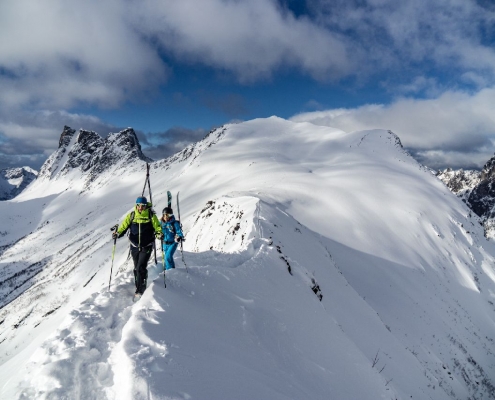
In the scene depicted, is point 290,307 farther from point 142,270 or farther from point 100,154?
point 100,154

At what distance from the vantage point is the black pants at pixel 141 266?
324 inches

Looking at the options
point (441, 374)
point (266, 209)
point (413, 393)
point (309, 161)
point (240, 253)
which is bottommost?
point (441, 374)

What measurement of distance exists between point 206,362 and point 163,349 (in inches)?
31.8

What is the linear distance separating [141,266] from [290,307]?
5.02 m

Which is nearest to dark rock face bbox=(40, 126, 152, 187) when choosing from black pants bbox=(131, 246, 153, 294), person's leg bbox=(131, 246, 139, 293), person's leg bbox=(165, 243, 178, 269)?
person's leg bbox=(165, 243, 178, 269)

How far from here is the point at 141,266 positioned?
28.3 feet

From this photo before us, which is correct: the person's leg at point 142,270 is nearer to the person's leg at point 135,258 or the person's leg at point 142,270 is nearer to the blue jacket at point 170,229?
the person's leg at point 135,258

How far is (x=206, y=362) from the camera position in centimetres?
537

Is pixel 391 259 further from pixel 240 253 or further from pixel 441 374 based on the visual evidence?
pixel 240 253

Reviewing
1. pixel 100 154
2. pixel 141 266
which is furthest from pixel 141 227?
pixel 100 154

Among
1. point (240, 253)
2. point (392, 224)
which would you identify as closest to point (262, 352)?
point (240, 253)

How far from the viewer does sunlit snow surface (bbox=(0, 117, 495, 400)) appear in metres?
5.22

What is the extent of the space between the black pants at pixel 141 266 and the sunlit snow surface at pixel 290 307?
0.35 m

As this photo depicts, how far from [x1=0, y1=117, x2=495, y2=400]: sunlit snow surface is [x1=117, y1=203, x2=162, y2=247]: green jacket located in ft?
3.91
